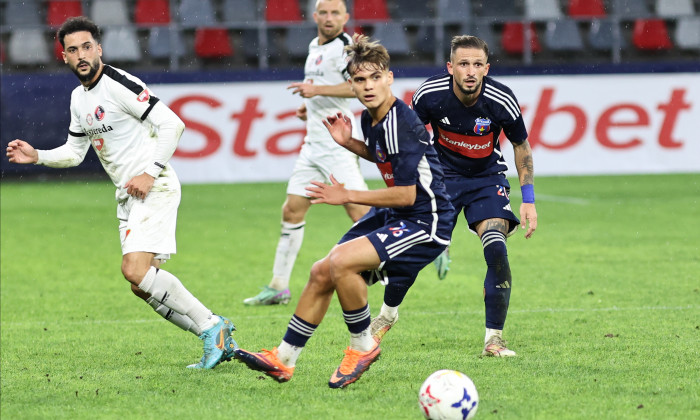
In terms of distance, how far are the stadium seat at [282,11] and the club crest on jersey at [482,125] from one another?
13.5 meters

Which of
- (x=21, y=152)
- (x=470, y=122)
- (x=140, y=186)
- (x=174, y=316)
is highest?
(x=470, y=122)

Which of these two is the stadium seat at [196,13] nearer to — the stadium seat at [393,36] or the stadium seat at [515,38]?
the stadium seat at [393,36]

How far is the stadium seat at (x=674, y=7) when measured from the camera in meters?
19.7

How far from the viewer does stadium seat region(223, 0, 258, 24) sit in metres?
19.1

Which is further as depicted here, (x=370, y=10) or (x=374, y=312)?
(x=370, y=10)

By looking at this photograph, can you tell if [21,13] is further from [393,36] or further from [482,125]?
[482,125]

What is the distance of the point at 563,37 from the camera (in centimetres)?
1908

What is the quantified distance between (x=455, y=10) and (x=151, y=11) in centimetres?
560

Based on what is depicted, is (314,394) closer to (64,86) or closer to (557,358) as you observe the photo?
(557,358)

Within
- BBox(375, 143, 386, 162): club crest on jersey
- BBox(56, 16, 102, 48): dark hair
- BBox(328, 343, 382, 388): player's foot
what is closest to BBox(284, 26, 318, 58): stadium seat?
BBox(56, 16, 102, 48): dark hair

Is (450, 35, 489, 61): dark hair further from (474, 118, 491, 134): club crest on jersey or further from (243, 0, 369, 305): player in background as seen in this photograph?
(243, 0, 369, 305): player in background

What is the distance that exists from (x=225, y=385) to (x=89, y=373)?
2.83 ft

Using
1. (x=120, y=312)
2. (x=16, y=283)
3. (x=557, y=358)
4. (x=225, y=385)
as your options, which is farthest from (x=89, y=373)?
(x=16, y=283)

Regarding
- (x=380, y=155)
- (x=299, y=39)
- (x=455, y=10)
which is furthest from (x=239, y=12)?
(x=380, y=155)
